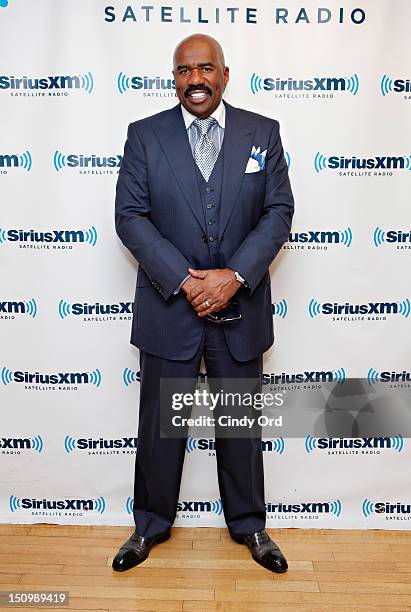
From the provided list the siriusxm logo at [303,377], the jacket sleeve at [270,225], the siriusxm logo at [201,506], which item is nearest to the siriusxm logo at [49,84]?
the jacket sleeve at [270,225]

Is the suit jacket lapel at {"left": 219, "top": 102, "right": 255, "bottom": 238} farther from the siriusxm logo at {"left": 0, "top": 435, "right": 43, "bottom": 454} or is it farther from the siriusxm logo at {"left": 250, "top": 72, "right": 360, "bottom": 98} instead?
the siriusxm logo at {"left": 0, "top": 435, "right": 43, "bottom": 454}

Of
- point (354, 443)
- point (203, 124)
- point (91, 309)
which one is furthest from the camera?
point (354, 443)

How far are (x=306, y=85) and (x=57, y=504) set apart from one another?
6.46 ft

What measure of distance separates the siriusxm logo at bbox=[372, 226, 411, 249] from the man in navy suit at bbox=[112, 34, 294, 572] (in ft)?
1.48

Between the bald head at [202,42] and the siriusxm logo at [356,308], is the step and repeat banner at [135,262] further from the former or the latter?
the bald head at [202,42]

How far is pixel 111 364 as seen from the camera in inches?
116

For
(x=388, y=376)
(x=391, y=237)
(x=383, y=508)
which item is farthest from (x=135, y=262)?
(x=383, y=508)

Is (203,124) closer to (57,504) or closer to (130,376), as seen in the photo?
(130,376)

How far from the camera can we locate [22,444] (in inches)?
119

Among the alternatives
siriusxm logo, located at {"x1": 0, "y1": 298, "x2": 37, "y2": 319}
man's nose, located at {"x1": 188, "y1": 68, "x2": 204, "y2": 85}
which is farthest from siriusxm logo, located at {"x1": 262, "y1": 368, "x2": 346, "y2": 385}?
man's nose, located at {"x1": 188, "y1": 68, "x2": 204, "y2": 85}

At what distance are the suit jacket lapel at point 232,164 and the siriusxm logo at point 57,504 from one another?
1.31 m

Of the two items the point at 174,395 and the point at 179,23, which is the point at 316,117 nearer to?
the point at 179,23

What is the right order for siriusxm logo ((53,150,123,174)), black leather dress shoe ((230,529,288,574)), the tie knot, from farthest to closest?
siriusxm logo ((53,150,123,174)) → black leather dress shoe ((230,529,288,574)) → the tie knot

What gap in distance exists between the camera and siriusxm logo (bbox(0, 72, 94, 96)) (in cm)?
275
